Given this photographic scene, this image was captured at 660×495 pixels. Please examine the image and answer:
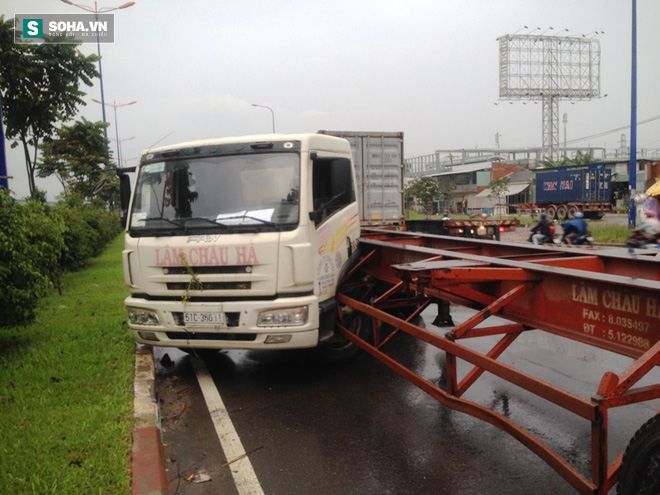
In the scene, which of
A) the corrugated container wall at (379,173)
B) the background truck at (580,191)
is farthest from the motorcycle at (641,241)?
the background truck at (580,191)

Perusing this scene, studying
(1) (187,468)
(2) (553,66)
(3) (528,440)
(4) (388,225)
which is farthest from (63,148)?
(2) (553,66)

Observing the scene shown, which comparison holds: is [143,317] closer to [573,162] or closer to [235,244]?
[235,244]

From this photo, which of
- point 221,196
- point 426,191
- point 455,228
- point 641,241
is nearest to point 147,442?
point 221,196

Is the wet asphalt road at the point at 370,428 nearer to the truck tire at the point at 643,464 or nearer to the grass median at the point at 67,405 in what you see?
the grass median at the point at 67,405

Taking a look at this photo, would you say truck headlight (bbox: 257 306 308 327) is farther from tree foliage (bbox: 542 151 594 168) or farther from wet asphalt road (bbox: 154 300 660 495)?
tree foliage (bbox: 542 151 594 168)

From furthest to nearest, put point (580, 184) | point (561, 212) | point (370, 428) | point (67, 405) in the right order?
point (561, 212), point (580, 184), point (67, 405), point (370, 428)

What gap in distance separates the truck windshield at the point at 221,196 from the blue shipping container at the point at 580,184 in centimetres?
3696

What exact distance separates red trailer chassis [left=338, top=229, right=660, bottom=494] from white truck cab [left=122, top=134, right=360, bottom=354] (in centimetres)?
68

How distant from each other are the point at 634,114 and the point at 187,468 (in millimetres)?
22243

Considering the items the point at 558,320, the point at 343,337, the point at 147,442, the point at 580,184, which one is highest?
the point at 580,184

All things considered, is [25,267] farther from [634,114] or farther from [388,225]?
[634,114]

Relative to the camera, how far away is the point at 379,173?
13.1m

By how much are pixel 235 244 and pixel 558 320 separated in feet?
9.02

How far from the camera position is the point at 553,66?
58.2 m
